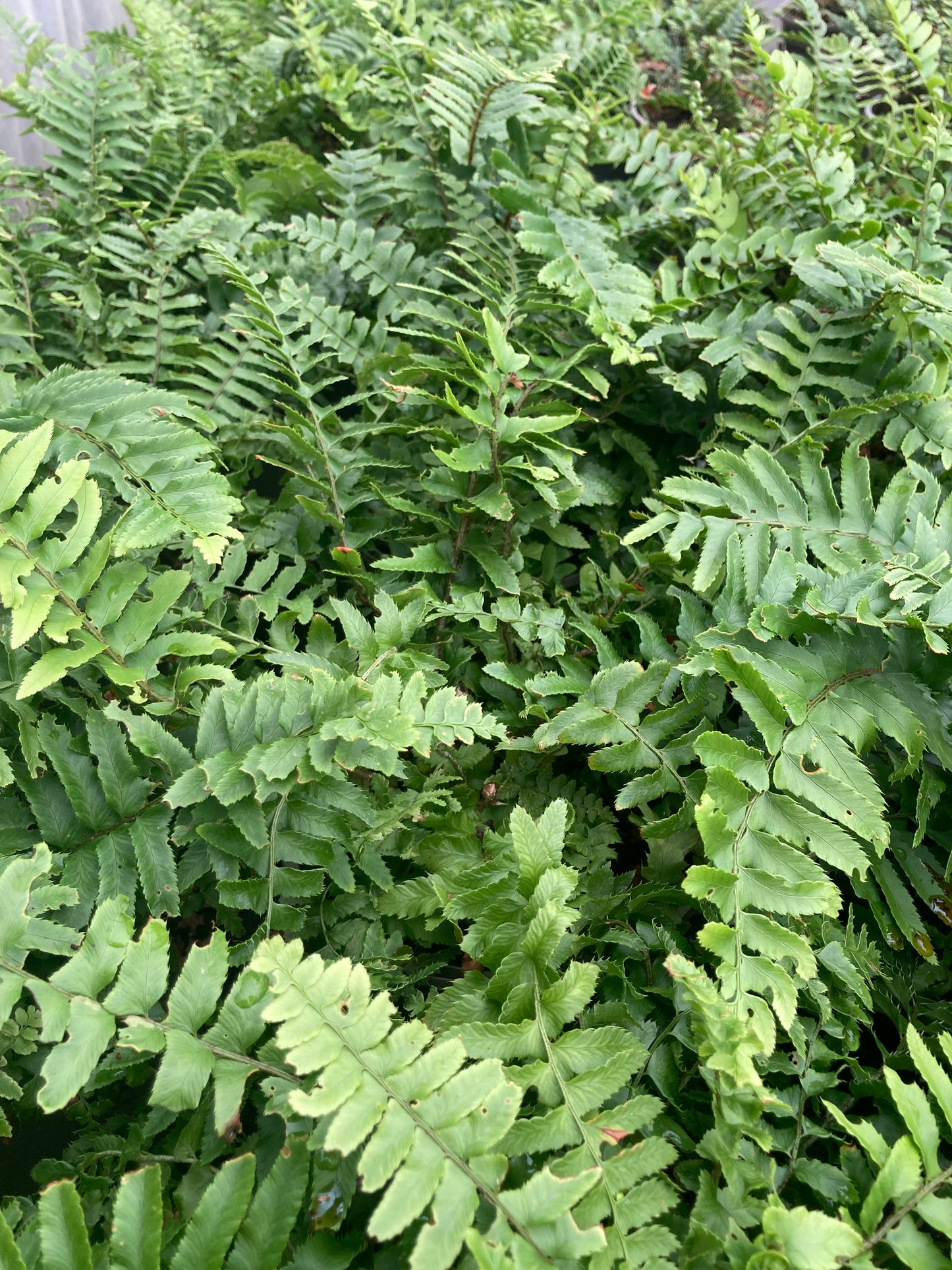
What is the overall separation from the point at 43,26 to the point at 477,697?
113 inches

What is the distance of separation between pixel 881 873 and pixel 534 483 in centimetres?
79

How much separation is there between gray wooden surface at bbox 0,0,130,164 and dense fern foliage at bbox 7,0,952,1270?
0.60 metres

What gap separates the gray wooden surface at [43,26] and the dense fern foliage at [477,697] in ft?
1.97

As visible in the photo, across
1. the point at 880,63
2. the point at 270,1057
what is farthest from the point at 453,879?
the point at 880,63

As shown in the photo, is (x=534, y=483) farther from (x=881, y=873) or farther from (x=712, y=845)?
(x=881, y=873)

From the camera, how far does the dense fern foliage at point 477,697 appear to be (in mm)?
826

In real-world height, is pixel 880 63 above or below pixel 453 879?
above

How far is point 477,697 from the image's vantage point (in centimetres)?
143

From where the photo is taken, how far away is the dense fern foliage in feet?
2.71

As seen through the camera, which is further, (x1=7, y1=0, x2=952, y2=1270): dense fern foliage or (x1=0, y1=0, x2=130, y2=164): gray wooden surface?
(x1=0, y1=0, x2=130, y2=164): gray wooden surface

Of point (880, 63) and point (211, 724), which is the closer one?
point (211, 724)

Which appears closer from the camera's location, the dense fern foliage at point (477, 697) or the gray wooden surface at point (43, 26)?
the dense fern foliage at point (477, 697)

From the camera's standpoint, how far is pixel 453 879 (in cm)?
107

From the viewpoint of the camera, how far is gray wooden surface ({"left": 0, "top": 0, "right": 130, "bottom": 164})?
2.55m
